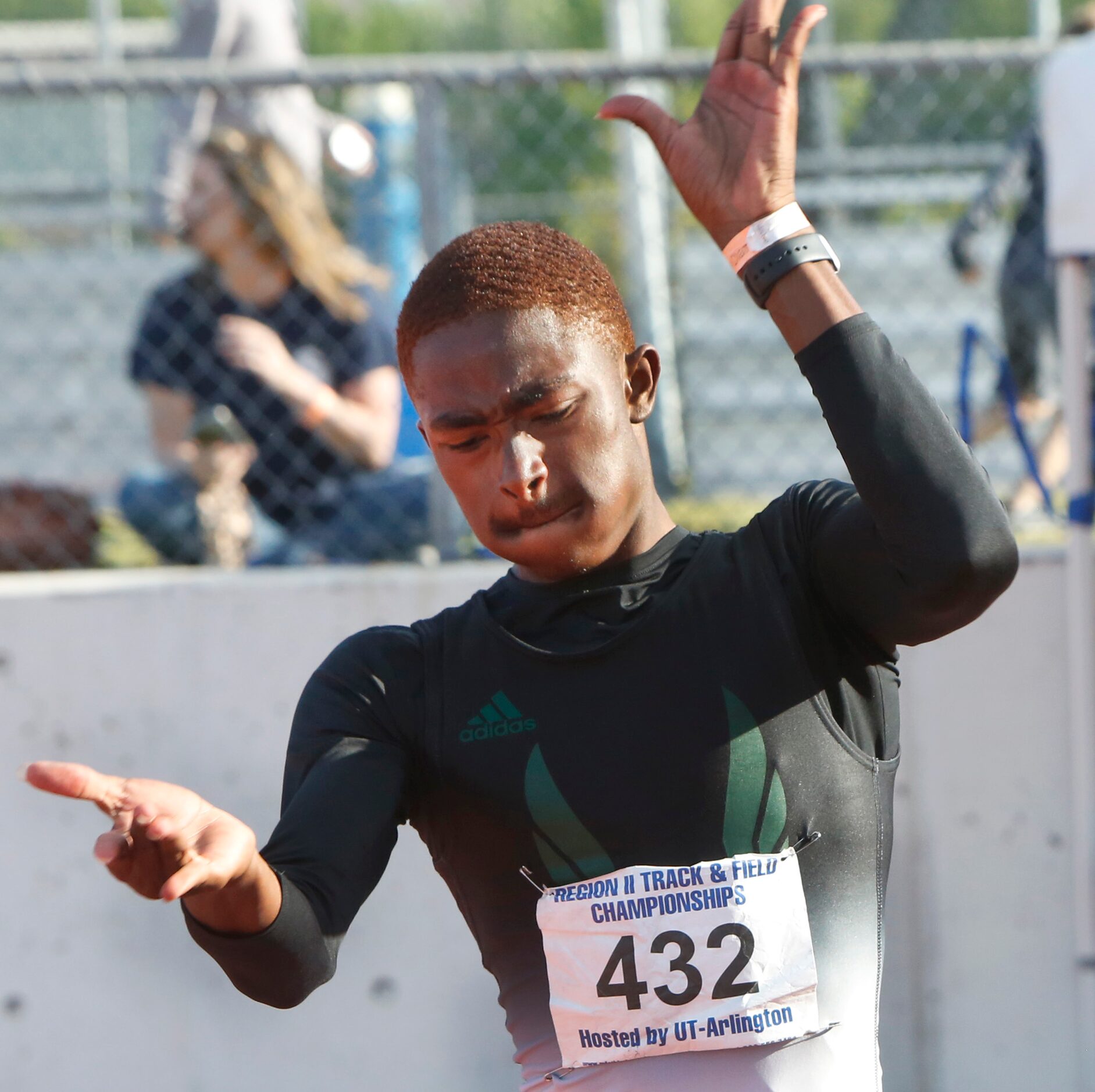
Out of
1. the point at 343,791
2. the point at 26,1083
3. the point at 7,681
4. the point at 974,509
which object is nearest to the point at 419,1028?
the point at 26,1083

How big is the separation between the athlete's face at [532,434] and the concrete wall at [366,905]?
1.67 meters

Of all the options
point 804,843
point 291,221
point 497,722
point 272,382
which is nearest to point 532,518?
point 497,722

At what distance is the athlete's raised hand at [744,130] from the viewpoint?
1645 millimetres

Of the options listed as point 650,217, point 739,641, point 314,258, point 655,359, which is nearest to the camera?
point 739,641

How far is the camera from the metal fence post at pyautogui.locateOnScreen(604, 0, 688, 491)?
13.8 ft

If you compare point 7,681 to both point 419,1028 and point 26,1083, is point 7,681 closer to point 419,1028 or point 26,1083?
point 26,1083

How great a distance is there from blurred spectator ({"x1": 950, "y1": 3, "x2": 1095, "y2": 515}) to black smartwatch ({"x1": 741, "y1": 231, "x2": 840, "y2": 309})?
295 centimetres

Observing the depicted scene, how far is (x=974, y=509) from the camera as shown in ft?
5.02

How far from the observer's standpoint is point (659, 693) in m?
1.63

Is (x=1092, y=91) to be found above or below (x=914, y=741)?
above

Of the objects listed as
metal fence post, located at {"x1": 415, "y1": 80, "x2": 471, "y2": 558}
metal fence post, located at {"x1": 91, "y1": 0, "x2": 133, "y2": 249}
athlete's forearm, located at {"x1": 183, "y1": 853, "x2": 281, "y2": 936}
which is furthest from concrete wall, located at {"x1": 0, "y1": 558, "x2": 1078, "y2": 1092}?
metal fence post, located at {"x1": 91, "y1": 0, "x2": 133, "y2": 249}

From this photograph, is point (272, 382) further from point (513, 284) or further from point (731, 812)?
point (731, 812)

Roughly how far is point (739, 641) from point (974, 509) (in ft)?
0.99

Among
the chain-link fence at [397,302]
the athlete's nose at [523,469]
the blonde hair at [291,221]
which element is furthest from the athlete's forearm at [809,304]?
the blonde hair at [291,221]
